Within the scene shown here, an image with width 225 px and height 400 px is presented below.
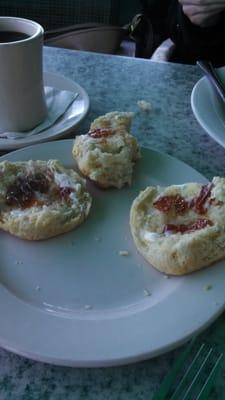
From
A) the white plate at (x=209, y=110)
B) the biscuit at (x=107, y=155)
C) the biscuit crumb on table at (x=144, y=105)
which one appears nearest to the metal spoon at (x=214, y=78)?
the white plate at (x=209, y=110)

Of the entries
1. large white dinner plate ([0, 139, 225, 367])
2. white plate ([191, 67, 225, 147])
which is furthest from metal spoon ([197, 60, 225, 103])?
large white dinner plate ([0, 139, 225, 367])

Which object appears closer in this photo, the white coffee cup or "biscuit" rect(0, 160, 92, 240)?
"biscuit" rect(0, 160, 92, 240)

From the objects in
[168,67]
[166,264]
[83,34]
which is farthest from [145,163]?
[83,34]

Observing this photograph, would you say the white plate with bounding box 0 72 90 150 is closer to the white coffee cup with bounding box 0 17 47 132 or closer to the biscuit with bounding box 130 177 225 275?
the white coffee cup with bounding box 0 17 47 132

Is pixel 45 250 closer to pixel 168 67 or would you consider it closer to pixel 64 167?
pixel 64 167

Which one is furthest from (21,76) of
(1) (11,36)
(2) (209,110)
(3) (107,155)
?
(2) (209,110)

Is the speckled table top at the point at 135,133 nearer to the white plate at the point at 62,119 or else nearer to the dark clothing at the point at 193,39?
the white plate at the point at 62,119
